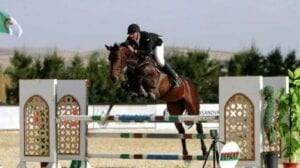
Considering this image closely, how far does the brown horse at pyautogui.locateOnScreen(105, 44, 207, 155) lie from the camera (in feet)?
31.5

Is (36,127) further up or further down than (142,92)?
further down

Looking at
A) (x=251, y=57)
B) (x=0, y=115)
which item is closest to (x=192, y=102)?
(x=0, y=115)

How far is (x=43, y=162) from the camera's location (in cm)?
958

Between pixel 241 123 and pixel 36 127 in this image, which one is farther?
pixel 36 127

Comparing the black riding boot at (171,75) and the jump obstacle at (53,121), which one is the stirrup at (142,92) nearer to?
the black riding boot at (171,75)

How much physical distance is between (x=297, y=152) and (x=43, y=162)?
2.83 meters

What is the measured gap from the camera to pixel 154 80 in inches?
398

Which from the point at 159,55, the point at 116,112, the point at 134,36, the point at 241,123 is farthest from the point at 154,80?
the point at 116,112

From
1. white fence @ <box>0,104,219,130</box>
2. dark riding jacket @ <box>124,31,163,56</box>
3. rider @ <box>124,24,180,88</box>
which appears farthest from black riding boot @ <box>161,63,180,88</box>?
white fence @ <box>0,104,219,130</box>

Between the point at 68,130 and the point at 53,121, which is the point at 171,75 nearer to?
the point at 68,130

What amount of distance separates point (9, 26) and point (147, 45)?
1632 millimetres

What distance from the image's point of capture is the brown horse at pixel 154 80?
9602 millimetres

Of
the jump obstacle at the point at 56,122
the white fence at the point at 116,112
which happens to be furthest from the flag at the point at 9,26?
the white fence at the point at 116,112

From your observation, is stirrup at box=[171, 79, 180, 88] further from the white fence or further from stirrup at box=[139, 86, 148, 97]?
the white fence
